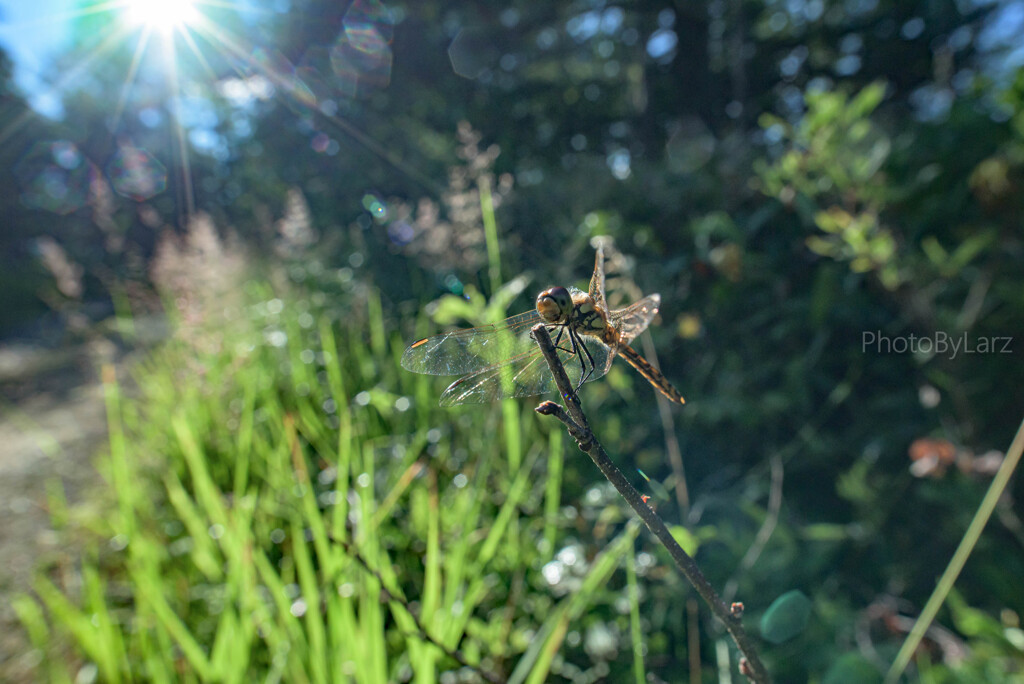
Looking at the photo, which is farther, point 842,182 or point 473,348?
point 842,182

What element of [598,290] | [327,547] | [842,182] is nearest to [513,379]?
[598,290]

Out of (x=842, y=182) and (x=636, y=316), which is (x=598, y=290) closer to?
(x=636, y=316)

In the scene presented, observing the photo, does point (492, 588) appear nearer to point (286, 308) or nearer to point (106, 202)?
point (286, 308)

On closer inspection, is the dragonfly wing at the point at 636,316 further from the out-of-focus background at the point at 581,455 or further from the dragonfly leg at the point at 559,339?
the out-of-focus background at the point at 581,455

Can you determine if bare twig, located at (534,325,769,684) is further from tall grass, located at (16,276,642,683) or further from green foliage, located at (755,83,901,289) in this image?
green foliage, located at (755,83,901,289)

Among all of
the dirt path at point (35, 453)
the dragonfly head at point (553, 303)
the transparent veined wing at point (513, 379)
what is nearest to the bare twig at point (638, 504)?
the dragonfly head at point (553, 303)

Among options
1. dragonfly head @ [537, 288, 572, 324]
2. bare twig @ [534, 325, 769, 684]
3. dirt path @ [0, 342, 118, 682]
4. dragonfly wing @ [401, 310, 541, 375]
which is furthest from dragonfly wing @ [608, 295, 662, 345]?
dirt path @ [0, 342, 118, 682]
